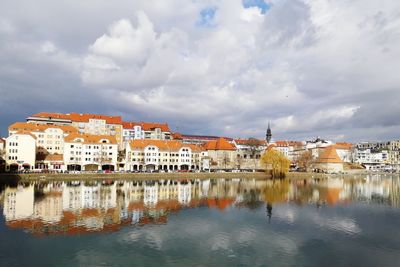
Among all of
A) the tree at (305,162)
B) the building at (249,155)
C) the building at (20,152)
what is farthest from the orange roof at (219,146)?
the building at (20,152)

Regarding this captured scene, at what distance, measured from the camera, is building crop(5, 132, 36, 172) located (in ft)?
224

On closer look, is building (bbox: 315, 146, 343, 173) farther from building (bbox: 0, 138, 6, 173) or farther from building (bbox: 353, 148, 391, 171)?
building (bbox: 0, 138, 6, 173)

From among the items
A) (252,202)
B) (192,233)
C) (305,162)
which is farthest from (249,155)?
(192,233)

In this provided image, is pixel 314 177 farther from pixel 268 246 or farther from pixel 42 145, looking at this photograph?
pixel 268 246

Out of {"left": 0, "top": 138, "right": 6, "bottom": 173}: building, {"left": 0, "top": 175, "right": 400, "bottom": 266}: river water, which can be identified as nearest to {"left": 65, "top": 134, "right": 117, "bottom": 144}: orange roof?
{"left": 0, "top": 138, "right": 6, "bottom": 173}: building

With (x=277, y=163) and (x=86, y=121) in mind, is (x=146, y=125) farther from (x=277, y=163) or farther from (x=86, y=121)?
(x=277, y=163)

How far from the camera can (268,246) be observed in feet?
66.3

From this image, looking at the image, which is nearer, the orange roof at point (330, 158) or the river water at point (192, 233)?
the river water at point (192, 233)

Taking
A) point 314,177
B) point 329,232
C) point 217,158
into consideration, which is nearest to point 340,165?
point 314,177

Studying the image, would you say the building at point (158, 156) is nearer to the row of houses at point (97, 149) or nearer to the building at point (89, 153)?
the row of houses at point (97, 149)

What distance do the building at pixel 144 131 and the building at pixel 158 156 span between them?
50.1 feet

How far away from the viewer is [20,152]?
68.8 meters

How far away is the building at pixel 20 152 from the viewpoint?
2685 inches

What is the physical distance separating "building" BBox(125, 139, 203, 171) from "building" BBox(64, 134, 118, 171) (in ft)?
16.7
